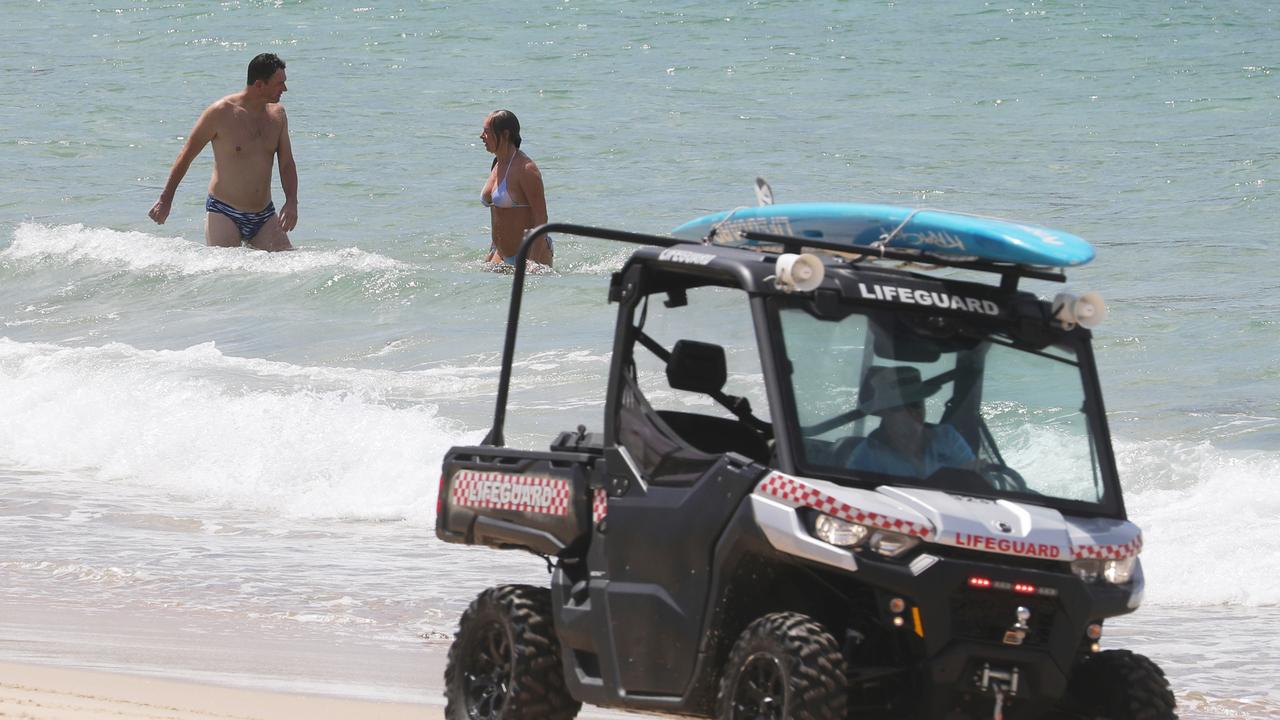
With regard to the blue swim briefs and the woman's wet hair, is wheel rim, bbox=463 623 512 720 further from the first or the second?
the blue swim briefs

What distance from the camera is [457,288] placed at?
15109mm

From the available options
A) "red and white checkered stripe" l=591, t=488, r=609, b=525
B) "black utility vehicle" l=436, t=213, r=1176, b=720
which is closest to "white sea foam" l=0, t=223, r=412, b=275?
"black utility vehicle" l=436, t=213, r=1176, b=720

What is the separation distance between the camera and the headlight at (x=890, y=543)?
3992 millimetres

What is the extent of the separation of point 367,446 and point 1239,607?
15.9ft

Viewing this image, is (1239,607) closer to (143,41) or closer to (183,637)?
(183,637)

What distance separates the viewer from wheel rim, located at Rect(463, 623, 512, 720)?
5.02 metres

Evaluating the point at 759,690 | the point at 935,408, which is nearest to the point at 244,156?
the point at 935,408

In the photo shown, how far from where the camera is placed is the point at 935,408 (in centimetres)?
446

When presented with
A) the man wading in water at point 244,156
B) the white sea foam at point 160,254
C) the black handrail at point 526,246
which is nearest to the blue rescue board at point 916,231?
the black handrail at point 526,246

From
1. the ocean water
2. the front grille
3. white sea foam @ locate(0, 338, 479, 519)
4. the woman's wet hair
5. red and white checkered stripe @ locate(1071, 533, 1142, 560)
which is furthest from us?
the woman's wet hair

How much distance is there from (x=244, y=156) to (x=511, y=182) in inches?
76.5

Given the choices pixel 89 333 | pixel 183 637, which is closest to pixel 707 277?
pixel 183 637

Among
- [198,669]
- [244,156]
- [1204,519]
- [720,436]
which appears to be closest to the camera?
[720,436]

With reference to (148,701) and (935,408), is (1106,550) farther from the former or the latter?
(148,701)
